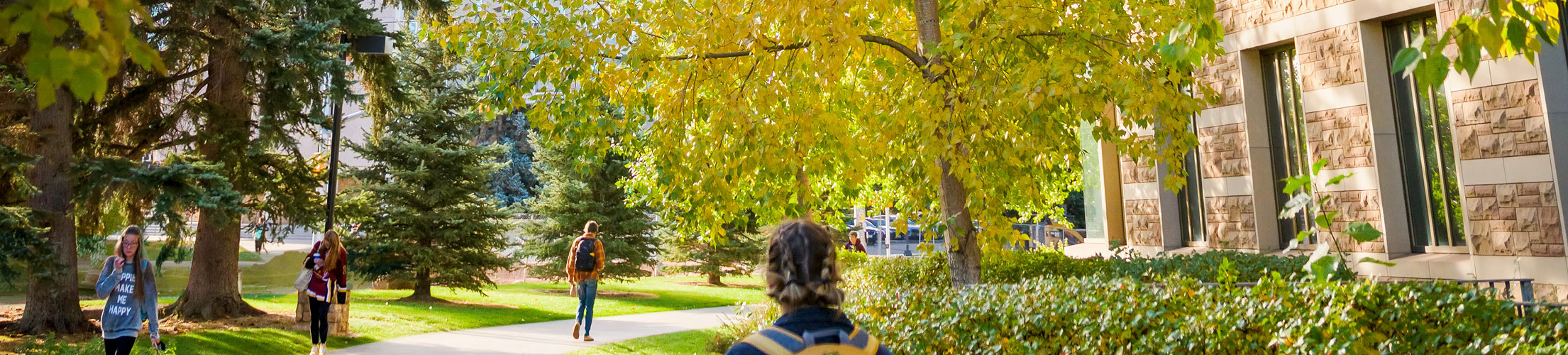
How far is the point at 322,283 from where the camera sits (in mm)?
9555

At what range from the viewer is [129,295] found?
716cm

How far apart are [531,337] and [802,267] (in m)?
10.1

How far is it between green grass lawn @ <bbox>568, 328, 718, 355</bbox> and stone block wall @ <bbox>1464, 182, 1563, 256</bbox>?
8.18 m

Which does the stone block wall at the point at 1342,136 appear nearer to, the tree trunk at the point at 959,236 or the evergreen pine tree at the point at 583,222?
the tree trunk at the point at 959,236

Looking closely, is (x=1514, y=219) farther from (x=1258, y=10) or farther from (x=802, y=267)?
(x=802, y=267)

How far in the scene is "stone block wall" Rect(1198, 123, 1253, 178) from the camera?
39.7 ft

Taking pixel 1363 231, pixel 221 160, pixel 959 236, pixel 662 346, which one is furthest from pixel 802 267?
pixel 221 160

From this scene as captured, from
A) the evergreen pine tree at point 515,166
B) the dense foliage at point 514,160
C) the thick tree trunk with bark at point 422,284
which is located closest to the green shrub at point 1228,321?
the thick tree trunk with bark at point 422,284

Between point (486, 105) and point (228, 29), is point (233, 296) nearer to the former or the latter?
point (228, 29)

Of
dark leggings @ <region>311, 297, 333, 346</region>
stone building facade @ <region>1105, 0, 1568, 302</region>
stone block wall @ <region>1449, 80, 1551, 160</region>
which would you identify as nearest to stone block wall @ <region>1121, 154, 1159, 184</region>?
stone building facade @ <region>1105, 0, 1568, 302</region>

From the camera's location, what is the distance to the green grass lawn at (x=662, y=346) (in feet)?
33.7

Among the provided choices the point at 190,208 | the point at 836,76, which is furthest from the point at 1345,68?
the point at 190,208

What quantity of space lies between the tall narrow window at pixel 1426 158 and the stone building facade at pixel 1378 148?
2 cm

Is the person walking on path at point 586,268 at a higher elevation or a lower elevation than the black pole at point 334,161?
lower
